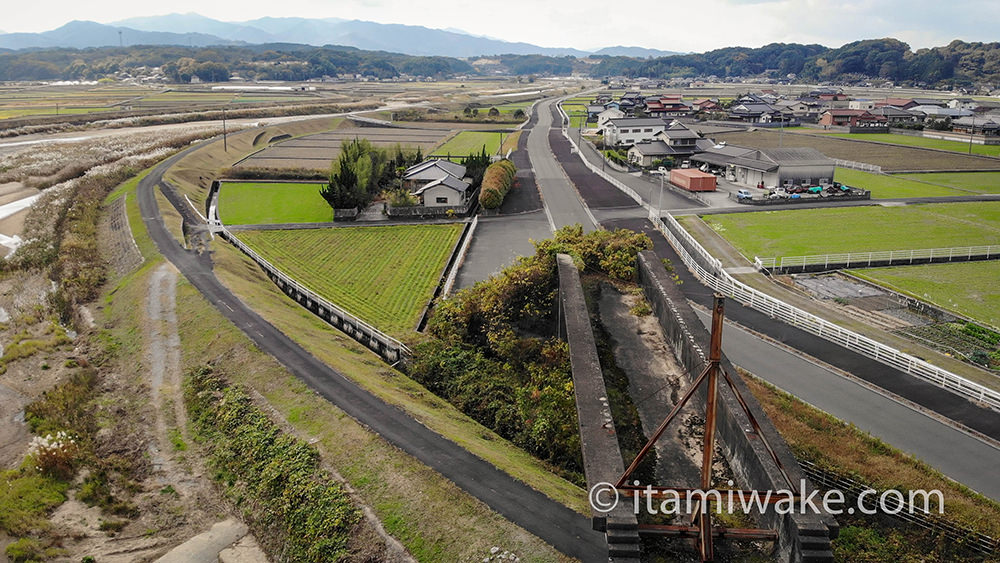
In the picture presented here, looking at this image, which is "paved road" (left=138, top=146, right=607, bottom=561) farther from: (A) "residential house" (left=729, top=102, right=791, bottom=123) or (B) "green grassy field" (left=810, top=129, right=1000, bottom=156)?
(A) "residential house" (left=729, top=102, right=791, bottom=123)

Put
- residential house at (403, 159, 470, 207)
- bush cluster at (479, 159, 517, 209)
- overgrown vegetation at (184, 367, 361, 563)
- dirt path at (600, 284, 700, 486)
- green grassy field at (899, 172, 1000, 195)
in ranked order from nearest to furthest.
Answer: overgrown vegetation at (184, 367, 361, 563), dirt path at (600, 284, 700, 486), bush cluster at (479, 159, 517, 209), residential house at (403, 159, 470, 207), green grassy field at (899, 172, 1000, 195)

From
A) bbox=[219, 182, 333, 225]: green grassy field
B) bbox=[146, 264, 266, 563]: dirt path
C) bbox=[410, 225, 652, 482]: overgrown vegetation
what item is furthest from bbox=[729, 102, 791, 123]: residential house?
bbox=[146, 264, 266, 563]: dirt path

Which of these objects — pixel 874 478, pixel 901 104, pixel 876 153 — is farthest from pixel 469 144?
pixel 901 104

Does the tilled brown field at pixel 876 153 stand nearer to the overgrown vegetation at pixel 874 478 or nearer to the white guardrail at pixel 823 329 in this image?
the white guardrail at pixel 823 329

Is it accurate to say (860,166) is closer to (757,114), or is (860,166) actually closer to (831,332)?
(757,114)

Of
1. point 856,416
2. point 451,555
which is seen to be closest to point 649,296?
point 856,416

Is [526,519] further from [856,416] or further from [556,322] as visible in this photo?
[856,416]

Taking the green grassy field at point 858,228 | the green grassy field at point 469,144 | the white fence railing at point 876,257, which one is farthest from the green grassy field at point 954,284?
the green grassy field at point 469,144
